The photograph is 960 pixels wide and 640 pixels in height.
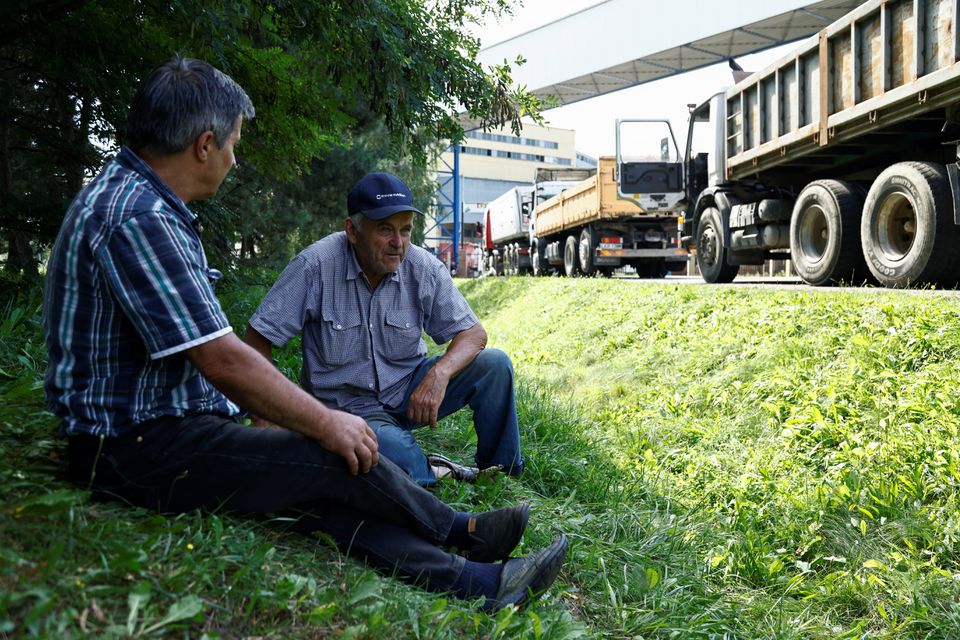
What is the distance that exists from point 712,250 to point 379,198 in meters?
8.26

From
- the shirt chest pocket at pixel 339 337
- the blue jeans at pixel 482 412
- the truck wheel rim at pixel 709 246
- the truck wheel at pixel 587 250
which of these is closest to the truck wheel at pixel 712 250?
the truck wheel rim at pixel 709 246

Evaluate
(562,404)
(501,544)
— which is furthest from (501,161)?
(501,544)

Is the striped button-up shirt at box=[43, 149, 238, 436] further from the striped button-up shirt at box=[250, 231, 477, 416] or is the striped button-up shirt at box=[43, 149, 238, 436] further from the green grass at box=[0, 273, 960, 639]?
the striped button-up shirt at box=[250, 231, 477, 416]

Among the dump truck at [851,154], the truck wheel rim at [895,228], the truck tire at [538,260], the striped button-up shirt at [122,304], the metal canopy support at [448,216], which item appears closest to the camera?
the striped button-up shirt at [122,304]

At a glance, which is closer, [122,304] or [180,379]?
[122,304]

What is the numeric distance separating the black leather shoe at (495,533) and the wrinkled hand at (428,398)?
0.70 metres

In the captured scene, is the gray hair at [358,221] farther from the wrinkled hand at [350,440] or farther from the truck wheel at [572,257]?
the truck wheel at [572,257]

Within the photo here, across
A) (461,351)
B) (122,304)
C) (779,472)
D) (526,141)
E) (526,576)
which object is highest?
(526,141)

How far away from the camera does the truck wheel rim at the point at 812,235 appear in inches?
325

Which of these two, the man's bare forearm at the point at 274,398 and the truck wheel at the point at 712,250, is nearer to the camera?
the man's bare forearm at the point at 274,398

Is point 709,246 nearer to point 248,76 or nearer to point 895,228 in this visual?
point 895,228

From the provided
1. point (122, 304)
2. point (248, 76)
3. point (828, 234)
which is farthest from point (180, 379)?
point (828, 234)

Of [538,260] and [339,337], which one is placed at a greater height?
[538,260]

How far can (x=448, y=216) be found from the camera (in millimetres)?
40812
